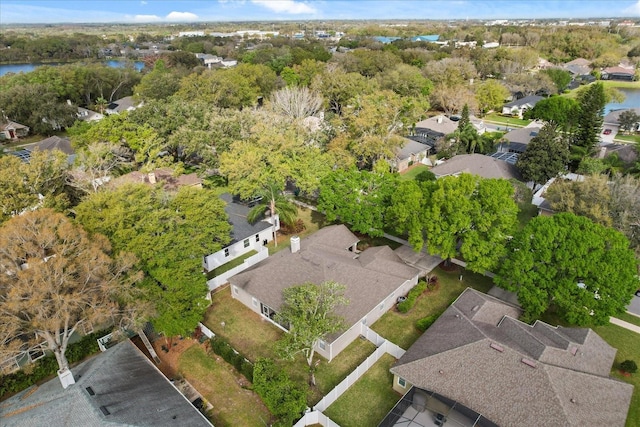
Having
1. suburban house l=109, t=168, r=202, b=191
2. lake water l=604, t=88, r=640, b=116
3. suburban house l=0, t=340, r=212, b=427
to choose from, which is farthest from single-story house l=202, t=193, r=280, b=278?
lake water l=604, t=88, r=640, b=116

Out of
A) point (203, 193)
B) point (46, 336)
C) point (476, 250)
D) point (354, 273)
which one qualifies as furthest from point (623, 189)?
Answer: point (46, 336)

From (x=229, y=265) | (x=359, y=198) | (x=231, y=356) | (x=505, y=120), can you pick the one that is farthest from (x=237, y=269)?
(x=505, y=120)

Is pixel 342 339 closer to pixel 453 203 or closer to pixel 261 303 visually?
pixel 261 303

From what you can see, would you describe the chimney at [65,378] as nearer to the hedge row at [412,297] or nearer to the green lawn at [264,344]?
the green lawn at [264,344]

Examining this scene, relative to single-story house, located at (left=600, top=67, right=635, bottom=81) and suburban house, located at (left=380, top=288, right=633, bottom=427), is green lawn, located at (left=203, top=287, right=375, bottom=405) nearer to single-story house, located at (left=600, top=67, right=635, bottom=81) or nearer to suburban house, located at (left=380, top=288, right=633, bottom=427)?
suburban house, located at (left=380, top=288, right=633, bottom=427)

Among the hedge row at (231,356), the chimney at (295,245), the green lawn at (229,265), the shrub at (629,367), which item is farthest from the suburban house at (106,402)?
the shrub at (629,367)

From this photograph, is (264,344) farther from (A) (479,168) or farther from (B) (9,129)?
(B) (9,129)

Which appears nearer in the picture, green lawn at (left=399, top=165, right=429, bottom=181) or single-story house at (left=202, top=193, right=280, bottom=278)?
single-story house at (left=202, top=193, right=280, bottom=278)
